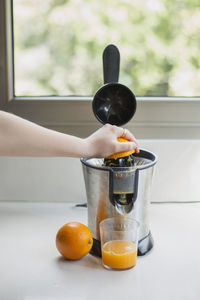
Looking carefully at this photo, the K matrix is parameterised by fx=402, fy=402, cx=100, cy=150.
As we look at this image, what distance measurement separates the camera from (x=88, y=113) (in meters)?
1.25

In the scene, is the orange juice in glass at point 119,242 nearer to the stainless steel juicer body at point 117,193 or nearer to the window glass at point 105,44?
the stainless steel juicer body at point 117,193

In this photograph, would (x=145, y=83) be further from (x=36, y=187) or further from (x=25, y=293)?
(x=25, y=293)

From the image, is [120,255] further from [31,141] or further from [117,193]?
[31,141]

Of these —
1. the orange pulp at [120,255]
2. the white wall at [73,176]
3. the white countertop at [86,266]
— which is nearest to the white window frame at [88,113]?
the white wall at [73,176]

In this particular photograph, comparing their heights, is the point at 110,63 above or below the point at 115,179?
above

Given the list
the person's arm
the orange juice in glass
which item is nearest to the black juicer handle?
the person's arm

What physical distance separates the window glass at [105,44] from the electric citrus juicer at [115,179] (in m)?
0.44

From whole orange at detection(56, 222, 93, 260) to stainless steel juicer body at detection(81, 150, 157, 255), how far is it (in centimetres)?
4

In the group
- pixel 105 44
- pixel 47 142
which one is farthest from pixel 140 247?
pixel 105 44

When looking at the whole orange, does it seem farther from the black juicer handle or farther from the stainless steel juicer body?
the black juicer handle

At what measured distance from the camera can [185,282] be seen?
77 cm

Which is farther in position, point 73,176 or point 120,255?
point 73,176

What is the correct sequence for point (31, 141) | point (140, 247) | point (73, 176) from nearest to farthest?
point (31, 141) < point (140, 247) < point (73, 176)

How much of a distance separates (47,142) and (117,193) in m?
0.18
